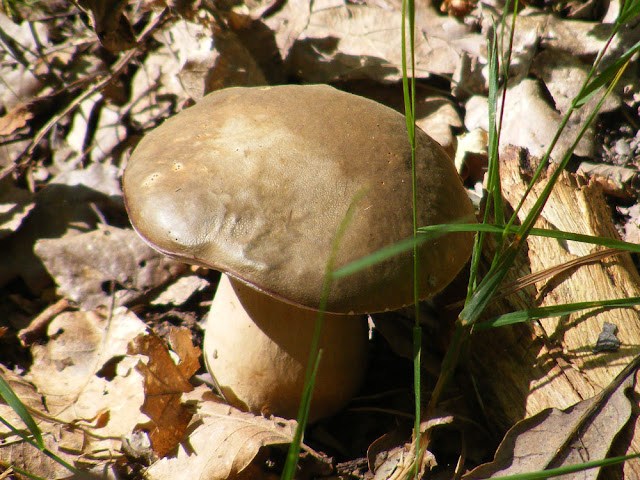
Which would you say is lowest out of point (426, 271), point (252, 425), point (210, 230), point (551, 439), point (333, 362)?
point (252, 425)

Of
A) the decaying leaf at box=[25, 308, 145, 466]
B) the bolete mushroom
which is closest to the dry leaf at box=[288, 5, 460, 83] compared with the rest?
the bolete mushroom

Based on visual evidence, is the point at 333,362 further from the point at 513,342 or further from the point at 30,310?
the point at 30,310

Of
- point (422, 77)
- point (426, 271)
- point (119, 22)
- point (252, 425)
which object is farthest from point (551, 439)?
point (119, 22)

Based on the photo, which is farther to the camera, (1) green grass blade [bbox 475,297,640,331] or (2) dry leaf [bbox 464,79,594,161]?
(2) dry leaf [bbox 464,79,594,161]

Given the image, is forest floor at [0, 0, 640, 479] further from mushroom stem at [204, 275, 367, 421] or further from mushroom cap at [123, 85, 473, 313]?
mushroom cap at [123, 85, 473, 313]

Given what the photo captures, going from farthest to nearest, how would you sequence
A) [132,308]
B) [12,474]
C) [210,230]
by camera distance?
[132,308], [12,474], [210,230]

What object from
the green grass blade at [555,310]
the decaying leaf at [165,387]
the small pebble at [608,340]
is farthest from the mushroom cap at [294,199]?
the decaying leaf at [165,387]

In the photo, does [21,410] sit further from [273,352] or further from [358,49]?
[358,49]
